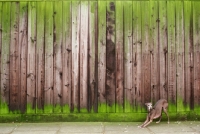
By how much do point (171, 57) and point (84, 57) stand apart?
188 centimetres

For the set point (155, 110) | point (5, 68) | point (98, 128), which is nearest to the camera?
point (98, 128)

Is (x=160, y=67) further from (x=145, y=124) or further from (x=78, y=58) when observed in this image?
(x=78, y=58)

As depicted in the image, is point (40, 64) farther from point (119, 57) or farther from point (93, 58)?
point (119, 57)

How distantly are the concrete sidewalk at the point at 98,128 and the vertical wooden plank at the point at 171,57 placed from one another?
556mm

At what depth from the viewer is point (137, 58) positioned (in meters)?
5.90

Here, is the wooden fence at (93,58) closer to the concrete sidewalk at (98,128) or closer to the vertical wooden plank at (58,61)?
the vertical wooden plank at (58,61)

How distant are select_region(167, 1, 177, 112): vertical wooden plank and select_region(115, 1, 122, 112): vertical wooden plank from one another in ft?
3.32

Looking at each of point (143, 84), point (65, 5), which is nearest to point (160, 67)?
point (143, 84)

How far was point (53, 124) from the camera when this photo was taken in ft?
18.6

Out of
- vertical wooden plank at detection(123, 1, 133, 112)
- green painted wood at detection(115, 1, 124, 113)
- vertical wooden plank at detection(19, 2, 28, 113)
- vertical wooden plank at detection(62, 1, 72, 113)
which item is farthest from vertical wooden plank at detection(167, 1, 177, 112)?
vertical wooden plank at detection(19, 2, 28, 113)

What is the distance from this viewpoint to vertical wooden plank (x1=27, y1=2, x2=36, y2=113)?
5.84 meters

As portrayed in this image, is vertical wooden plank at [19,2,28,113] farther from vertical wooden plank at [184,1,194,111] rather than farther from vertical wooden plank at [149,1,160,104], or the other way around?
vertical wooden plank at [184,1,194,111]

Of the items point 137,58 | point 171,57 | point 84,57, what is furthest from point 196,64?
point 84,57

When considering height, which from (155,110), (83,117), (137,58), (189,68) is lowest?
(83,117)
